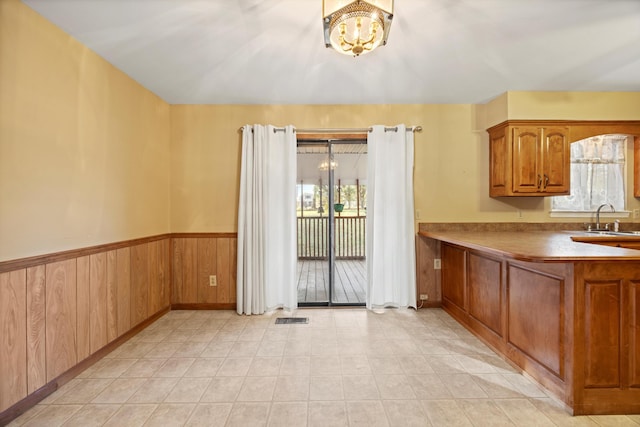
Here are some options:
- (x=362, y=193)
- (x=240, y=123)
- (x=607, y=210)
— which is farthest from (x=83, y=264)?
(x=607, y=210)

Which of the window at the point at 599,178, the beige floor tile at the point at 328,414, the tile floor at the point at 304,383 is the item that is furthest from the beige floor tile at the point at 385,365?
the window at the point at 599,178

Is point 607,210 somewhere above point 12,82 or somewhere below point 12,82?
below

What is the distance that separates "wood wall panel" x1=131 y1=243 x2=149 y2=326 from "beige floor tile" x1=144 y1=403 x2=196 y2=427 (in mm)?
1327

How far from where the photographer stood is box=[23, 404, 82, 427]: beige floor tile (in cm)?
172

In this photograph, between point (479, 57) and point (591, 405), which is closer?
point (591, 405)

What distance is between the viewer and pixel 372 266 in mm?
3531

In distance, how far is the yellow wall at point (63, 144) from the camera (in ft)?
5.82

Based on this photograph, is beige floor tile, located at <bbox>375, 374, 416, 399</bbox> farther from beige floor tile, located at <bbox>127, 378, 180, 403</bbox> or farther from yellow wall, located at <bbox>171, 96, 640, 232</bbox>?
yellow wall, located at <bbox>171, 96, 640, 232</bbox>

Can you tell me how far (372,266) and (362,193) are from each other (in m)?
1.01

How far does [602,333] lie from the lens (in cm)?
177

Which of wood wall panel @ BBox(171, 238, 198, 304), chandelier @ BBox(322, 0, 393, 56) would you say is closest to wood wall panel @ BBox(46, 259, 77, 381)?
wood wall panel @ BBox(171, 238, 198, 304)

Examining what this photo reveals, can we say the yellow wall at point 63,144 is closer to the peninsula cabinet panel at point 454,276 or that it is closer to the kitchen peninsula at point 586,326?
the kitchen peninsula at point 586,326

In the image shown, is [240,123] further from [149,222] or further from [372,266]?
[372,266]

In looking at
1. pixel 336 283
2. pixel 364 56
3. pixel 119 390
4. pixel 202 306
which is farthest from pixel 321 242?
pixel 119 390
